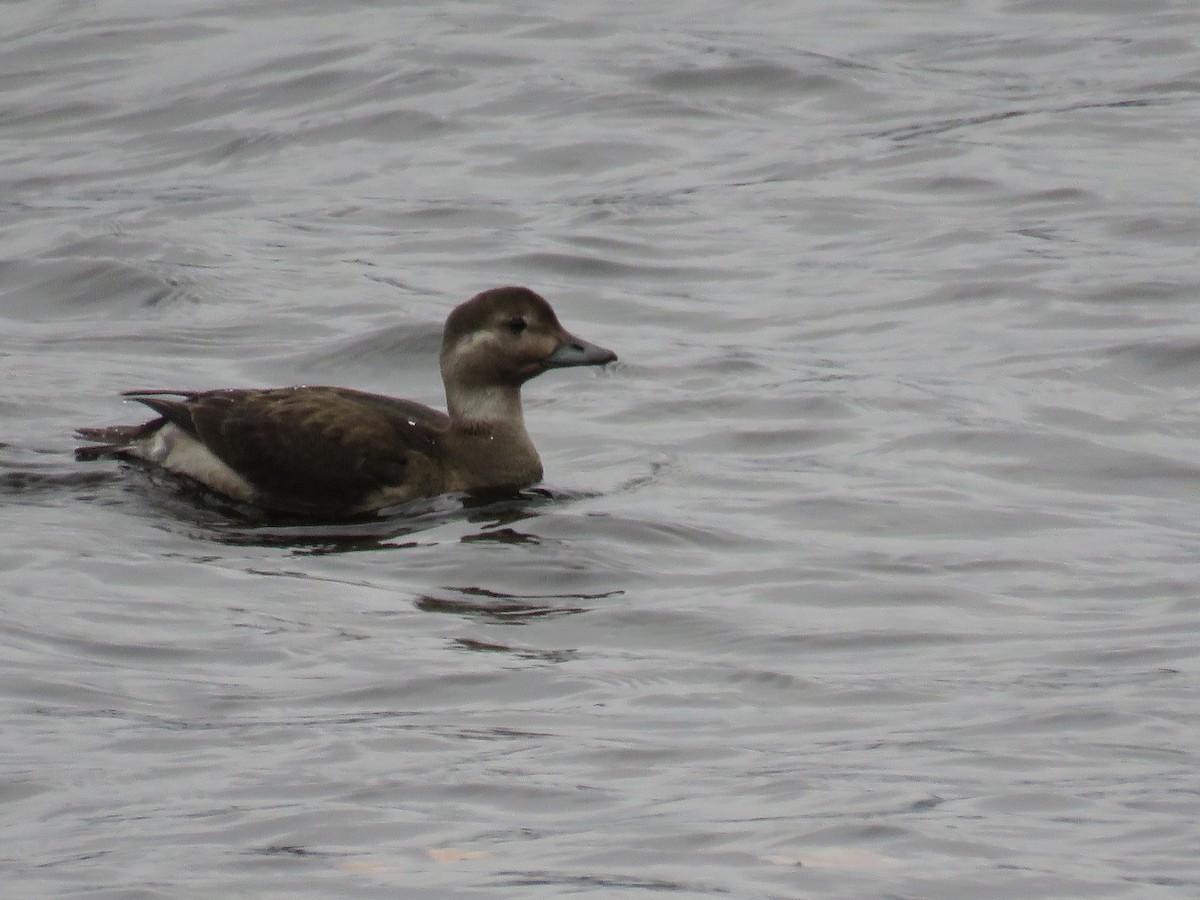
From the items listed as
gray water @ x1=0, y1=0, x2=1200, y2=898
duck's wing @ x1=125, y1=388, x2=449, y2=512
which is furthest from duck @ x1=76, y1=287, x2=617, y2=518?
gray water @ x1=0, y1=0, x2=1200, y2=898

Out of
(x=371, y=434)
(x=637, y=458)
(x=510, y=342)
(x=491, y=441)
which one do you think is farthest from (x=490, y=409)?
(x=637, y=458)

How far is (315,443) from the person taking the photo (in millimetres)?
10422

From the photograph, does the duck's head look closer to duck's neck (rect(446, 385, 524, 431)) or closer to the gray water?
duck's neck (rect(446, 385, 524, 431))

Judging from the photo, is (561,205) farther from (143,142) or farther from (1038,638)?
(1038,638)

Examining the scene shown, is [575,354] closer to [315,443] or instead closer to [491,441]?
[491,441]

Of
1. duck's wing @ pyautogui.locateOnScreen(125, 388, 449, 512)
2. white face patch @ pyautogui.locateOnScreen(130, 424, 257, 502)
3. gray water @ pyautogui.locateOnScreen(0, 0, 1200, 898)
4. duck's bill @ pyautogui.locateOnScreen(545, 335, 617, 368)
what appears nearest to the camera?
gray water @ pyautogui.locateOnScreen(0, 0, 1200, 898)

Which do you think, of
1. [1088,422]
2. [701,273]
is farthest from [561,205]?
[1088,422]

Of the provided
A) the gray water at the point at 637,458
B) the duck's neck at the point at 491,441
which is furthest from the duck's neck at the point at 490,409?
the gray water at the point at 637,458

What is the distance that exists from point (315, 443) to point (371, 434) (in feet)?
0.82

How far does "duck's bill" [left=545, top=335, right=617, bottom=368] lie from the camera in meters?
10.8

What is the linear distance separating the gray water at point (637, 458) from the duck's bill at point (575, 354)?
591 mm

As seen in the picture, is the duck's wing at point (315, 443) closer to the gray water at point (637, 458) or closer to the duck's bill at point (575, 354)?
the gray water at point (637, 458)

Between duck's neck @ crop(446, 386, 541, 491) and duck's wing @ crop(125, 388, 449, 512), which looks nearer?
duck's wing @ crop(125, 388, 449, 512)

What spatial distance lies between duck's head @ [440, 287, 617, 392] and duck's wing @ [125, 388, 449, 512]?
35 centimetres
